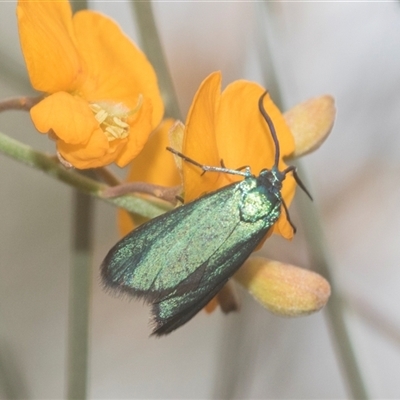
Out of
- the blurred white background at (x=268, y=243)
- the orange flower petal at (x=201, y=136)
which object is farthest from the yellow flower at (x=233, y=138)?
the blurred white background at (x=268, y=243)

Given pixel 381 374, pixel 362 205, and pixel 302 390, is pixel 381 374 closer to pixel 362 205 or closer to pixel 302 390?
pixel 302 390

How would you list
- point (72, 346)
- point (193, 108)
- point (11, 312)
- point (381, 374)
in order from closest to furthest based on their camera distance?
1. point (193, 108)
2. point (72, 346)
3. point (11, 312)
4. point (381, 374)

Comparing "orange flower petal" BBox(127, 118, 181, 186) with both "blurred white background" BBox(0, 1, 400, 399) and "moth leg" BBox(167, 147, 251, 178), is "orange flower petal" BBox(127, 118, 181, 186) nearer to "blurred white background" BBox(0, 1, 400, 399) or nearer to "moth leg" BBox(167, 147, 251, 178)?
"moth leg" BBox(167, 147, 251, 178)

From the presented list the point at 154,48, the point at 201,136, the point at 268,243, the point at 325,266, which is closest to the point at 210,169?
the point at 201,136

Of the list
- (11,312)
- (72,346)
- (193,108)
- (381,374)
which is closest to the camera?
(193,108)

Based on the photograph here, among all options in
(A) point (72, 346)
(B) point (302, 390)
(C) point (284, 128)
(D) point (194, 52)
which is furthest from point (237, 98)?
(B) point (302, 390)

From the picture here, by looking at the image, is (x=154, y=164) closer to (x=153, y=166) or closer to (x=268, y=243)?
(x=153, y=166)

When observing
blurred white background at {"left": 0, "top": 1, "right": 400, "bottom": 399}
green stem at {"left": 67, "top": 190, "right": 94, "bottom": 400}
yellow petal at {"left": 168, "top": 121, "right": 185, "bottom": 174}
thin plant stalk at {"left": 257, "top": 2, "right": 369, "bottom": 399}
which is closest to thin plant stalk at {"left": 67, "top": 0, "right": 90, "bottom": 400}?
green stem at {"left": 67, "top": 190, "right": 94, "bottom": 400}
